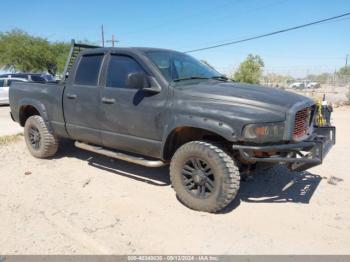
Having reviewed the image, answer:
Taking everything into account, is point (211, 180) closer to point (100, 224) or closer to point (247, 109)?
point (247, 109)

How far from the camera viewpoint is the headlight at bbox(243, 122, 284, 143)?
11.5ft

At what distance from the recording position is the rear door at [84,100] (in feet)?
16.3

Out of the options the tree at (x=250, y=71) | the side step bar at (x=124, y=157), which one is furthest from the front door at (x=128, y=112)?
the tree at (x=250, y=71)

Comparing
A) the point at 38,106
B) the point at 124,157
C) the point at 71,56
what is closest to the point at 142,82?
the point at 124,157

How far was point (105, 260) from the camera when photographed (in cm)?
298

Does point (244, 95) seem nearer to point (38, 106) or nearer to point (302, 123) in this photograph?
point (302, 123)

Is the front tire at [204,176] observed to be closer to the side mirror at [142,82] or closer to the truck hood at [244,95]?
the truck hood at [244,95]

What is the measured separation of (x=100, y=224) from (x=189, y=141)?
5.08 feet

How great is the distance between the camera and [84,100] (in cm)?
506

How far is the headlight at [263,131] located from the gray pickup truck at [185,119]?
0.01 metres

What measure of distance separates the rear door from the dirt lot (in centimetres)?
72

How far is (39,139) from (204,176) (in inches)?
143

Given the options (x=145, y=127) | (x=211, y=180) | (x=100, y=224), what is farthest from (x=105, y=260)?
(x=145, y=127)

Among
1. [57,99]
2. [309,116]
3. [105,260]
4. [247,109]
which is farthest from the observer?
[57,99]
